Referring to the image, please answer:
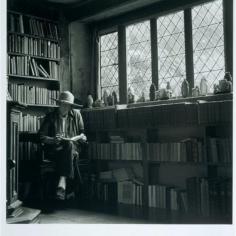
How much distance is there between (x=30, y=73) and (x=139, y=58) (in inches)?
64.7

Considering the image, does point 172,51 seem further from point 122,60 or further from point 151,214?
point 151,214

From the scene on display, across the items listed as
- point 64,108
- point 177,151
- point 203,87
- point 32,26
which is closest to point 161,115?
point 177,151

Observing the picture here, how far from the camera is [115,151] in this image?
226 inches

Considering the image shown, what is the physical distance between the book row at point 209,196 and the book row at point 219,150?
8.8 inches

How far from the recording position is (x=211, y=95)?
16.0 ft

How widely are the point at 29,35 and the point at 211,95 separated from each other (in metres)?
2.88

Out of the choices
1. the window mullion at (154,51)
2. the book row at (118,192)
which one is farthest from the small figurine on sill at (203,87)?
the book row at (118,192)

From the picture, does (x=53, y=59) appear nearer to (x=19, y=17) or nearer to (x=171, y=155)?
(x=19, y=17)

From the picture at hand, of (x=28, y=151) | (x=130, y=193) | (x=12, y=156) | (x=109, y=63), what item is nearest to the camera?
(x=12, y=156)

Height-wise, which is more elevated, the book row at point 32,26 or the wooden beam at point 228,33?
the book row at point 32,26

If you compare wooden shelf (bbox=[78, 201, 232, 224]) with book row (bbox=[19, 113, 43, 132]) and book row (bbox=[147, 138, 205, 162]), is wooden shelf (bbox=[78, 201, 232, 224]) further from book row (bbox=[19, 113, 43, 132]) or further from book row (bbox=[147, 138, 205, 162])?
book row (bbox=[19, 113, 43, 132])

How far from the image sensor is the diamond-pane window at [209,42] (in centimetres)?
511

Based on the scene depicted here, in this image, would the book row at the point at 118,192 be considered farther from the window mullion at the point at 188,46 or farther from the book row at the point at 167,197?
the window mullion at the point at 188,46
